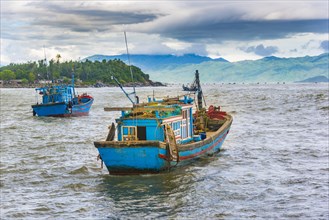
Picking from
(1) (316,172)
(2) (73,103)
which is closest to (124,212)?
(1) (316,172)

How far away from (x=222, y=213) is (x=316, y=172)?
8639 mm

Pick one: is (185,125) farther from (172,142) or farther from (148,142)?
(148,142)

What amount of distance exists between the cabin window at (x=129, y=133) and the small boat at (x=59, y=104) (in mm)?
39347

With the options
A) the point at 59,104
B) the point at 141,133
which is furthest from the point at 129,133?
the point at 59,104

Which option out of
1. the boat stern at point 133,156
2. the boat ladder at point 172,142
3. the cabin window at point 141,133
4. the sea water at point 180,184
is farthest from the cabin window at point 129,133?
the sea water at point 180,184

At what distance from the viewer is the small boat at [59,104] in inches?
2483

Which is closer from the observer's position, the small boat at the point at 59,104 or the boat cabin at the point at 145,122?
the boat cabin at the point at 145,122

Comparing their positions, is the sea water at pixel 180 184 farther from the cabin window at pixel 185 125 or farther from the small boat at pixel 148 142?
the cabin window at pixel 185 125

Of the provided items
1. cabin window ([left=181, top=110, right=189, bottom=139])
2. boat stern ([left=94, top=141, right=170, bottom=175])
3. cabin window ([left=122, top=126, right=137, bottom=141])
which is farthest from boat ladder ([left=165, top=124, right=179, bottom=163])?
cabin window ([left=181, top=110, right=189, bottom=139])

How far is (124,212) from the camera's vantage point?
60.1 feet

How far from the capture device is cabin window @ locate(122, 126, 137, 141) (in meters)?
24.3

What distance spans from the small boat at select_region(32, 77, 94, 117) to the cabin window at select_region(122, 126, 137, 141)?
129 feet

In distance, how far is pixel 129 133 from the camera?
2441cm

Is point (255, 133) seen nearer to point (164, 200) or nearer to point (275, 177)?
point (275, 177)
